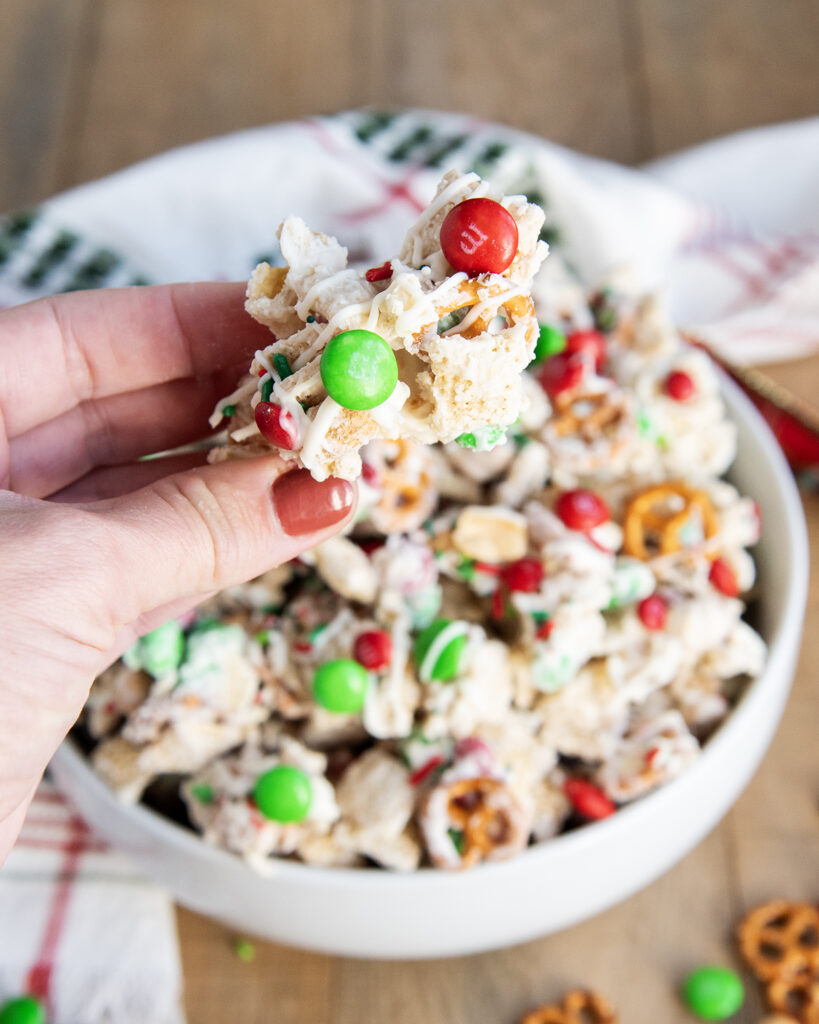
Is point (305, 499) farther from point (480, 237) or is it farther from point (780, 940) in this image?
point (780, 940)

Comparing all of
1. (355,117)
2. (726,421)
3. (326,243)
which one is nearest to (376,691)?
(326,243)

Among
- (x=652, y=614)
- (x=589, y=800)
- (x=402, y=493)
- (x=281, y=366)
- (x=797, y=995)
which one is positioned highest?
(x=281, y=366)

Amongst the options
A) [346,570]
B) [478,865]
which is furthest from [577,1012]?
[346,570]

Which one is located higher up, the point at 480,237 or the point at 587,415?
the point at 480,237

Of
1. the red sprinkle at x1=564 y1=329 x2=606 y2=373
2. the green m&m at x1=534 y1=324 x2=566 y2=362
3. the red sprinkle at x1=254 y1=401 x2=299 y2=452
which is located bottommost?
the red sprinkle at x1=564 y1=329 x2=606 y2=373

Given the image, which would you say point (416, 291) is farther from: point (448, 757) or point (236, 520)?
point (448, 757)

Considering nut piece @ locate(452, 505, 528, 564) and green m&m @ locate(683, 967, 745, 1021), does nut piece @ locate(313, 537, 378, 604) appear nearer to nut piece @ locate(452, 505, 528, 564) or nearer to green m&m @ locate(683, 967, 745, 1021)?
nut piece @ locate(452, 505, 528, 564)

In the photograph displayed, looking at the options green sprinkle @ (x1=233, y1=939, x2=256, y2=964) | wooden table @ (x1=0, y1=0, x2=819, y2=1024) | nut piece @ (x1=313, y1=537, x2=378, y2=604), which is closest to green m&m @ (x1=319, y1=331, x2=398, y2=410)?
nut piece @ (x1=313, y1=537, x2=378, y2=604)
